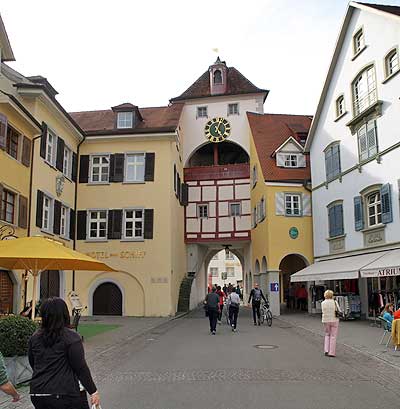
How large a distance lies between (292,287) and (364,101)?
15671 millimetres

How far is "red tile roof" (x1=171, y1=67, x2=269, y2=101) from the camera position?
37.7 meters

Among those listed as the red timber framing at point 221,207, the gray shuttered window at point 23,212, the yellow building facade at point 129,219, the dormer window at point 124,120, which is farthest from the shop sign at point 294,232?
the gray shuttered window at point 23,212

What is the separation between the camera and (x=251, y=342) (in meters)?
15.4

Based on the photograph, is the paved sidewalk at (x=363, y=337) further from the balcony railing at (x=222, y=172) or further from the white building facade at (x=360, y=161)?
the balcony railing at (x=222, y=172)

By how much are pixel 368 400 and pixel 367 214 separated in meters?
16.1

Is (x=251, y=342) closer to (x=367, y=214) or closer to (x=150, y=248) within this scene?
(x=367, y=214)

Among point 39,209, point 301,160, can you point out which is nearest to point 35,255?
point 39,209

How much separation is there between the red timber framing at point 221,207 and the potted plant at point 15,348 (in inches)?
1040

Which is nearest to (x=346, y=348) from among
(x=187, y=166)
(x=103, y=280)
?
(x=103, y=280)

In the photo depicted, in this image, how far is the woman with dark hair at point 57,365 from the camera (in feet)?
12.8

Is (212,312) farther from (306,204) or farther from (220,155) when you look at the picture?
(220,155)

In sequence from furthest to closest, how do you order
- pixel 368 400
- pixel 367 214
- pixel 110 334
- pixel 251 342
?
pixel 367 214 → pixel 110 334 → pixel 251 342 → pixel 368 400

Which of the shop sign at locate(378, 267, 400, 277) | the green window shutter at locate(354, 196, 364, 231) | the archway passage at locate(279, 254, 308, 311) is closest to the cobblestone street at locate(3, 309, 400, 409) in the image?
the shop sign at locate(378, 267, 400, 277)

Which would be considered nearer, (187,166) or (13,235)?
(13,235)
